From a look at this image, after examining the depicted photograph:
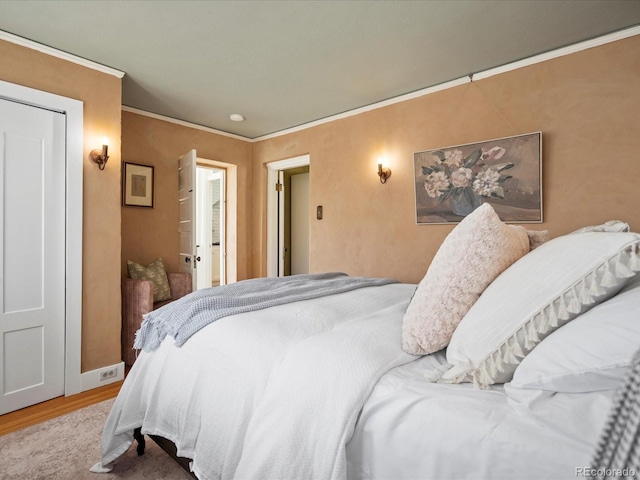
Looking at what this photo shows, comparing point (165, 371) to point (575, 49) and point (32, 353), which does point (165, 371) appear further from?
point (575, 49)

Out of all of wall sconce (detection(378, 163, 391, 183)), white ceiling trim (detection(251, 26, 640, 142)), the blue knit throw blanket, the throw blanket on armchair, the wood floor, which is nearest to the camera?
the throw blanket on armchair

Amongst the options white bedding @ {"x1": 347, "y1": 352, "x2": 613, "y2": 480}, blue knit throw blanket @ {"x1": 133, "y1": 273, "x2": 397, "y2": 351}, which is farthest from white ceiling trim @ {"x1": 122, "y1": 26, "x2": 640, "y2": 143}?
white bedding @ {"x1": 347, "y1": 352, "x2": 613, "y2": 480}

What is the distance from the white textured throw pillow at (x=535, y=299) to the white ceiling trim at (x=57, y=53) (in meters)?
3.32

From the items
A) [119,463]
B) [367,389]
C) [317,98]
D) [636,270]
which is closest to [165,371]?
[119,463]

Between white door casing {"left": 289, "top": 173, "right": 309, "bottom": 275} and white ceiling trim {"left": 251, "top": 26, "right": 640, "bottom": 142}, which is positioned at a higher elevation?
white ceiling trim {"left": 251, "top": 26, "right": 640, "bottom": 142}

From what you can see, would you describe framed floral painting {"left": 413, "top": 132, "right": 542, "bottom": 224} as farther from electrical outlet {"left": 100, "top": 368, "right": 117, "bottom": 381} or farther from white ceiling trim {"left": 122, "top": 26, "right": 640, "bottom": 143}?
electrical outlet {"left": 100, "top": 368, "right": 117, "bottom": 381}

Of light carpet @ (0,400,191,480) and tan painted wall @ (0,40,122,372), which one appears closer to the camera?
light carpet @ (0,400,191,480)

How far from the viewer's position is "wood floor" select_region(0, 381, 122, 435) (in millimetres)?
2357

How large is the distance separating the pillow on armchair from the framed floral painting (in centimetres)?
270

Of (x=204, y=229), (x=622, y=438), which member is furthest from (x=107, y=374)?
(x=204, y=229)

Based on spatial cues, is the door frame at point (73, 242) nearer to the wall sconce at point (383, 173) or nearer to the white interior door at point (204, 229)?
the wall sconce at point (383, 173)

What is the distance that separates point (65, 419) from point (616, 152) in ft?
13.7

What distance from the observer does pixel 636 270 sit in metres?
0.83

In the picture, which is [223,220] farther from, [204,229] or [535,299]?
[535,299]
